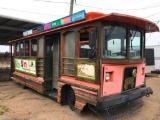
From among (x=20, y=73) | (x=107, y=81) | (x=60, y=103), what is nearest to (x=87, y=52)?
(x=107, y=81)

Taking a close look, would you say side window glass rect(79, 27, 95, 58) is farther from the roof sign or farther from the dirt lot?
the dirt lot

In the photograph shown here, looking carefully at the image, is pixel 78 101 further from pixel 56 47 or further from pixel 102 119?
pixel 56 47

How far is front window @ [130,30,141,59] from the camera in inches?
221

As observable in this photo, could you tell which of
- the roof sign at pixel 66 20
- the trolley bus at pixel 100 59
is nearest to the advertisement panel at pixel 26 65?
the roof sign at pixel 66 20

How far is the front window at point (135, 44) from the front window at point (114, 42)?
0.36 meters

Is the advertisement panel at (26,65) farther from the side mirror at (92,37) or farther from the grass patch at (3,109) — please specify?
the side mirror at (92,37)

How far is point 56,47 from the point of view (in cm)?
739

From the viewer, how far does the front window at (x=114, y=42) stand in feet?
16.1

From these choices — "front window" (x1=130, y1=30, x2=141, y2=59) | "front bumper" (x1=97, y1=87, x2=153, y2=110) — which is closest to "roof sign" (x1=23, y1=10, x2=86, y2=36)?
"front window" (x1=130, y1=30, x2=141, y2=59)

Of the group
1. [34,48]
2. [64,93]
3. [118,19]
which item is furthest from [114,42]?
[34,48]

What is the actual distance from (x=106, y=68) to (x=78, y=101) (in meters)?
1.35

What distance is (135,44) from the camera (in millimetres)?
5816

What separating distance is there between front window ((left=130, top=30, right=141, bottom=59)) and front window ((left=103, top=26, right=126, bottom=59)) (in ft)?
1.18

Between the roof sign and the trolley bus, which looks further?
the roof sign
